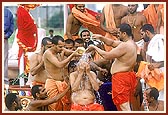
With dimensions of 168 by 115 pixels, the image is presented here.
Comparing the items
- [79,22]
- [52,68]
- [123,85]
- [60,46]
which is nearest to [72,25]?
[79,22]


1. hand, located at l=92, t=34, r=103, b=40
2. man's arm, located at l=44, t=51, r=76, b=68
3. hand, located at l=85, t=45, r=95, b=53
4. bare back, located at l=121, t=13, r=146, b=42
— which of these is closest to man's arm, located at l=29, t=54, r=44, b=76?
man's arm, located at l=44, t=51, r=76, b=68

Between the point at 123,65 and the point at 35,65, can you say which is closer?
the point at 123,65

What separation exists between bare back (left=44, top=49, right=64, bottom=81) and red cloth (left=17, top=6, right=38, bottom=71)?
6.4 inches

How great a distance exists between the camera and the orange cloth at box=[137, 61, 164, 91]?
10.9 metres

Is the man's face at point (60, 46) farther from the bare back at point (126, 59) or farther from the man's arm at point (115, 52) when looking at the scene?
the bare back at point (126, 59)

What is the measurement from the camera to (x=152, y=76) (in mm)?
10945

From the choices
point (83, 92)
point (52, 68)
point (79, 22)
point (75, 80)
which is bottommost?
point (83, 92)

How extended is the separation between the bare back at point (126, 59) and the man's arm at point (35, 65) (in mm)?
729

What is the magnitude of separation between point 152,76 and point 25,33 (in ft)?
4.43

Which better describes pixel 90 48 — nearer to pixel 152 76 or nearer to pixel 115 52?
pixel 115 52

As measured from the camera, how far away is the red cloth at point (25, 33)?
1095 centimetres

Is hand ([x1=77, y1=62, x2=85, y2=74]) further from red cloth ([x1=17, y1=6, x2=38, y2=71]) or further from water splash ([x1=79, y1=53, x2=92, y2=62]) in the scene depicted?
red cloth ([x1=17, y1=6, x2=38, y2=71])

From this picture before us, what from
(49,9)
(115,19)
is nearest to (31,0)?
(49,9)

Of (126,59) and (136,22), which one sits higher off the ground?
(136,22)
